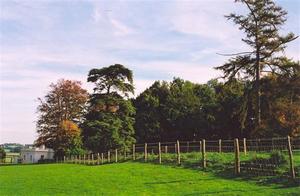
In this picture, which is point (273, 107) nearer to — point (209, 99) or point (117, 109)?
point (117, 109)

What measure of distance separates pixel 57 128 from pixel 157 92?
1816 cm

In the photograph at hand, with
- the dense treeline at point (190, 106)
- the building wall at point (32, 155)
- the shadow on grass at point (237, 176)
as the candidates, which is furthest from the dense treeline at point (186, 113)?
the building wall at point (32, 155)

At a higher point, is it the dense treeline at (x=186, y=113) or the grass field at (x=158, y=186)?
the dense treeline at (x=186, y=113)

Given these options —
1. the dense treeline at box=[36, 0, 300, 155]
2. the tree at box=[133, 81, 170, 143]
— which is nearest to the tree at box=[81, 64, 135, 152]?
the dense treeline at box=[36, 0, 300, 155]

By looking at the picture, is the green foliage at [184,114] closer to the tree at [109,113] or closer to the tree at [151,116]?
the tree at [151,116]

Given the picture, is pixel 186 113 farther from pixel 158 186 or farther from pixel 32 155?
pixel 32 155

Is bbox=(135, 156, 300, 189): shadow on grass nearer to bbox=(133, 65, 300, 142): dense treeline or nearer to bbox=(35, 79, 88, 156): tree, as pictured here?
bbox=(133, 65, 300, 142): dense treeline

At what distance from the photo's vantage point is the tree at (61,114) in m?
77.4

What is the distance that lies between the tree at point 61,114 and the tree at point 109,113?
508 inches

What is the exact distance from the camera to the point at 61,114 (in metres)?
81.6

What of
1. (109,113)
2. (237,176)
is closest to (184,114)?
(109,113)

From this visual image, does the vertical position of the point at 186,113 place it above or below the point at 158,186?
above

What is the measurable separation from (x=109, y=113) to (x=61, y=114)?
68.9ft

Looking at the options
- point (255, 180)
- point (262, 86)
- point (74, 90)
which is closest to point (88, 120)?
point (74, 90)
